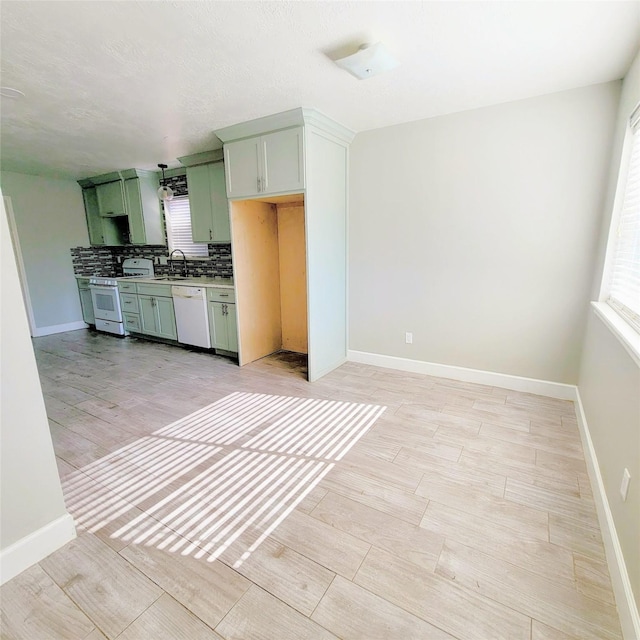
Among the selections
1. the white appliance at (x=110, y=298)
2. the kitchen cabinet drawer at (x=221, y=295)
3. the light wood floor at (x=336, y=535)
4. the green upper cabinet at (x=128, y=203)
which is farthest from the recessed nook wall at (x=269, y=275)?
the white appliance at (x=110, y=298)

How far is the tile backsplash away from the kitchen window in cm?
15

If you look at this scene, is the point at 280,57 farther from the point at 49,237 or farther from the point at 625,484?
the point at 49,237

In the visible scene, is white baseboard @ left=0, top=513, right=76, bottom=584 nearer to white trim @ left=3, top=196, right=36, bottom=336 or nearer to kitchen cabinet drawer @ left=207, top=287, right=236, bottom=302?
kitchen cabinet drawer @ left=207, top=287, right=236, bottom=302

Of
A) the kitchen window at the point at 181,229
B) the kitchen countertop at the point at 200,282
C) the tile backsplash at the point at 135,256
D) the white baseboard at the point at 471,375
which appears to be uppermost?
the kitchen window at the point at 181,229

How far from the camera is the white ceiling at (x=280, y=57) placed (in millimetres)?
1662

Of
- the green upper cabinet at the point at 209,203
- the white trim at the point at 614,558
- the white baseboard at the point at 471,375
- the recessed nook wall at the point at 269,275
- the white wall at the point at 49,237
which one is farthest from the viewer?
the white wall at the point at 49,237

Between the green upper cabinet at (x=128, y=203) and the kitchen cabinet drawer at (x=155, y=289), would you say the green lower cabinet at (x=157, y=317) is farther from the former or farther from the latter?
the green upper cabinet at (x=128, y=203)

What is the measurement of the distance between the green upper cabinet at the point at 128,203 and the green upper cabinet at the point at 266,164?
7.52 feet

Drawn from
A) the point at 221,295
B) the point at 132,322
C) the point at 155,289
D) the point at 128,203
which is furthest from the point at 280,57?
the point at 132,322

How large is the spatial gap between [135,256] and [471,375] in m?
5.53

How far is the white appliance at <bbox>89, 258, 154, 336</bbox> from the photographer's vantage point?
5.12m

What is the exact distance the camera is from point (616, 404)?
1635mm

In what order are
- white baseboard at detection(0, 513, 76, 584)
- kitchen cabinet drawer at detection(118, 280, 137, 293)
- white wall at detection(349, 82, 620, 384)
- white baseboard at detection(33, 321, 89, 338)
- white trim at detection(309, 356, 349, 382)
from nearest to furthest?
1. white baseboard at detection(0, 513, 76, 584)
2. white wall at detection(349, 82, 620, 384)
3. white trim at detection(309, 356, 349, 382)
4. kitchen cabinet drawer at detection(118, 280, 137, 293)
5. white baseboard at detection(33, 321, 89, 338)

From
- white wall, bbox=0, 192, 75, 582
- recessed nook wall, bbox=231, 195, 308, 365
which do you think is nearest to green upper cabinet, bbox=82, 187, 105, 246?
recessed nook wall, bbox=231, 195, 308, 365
